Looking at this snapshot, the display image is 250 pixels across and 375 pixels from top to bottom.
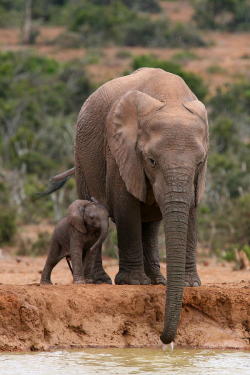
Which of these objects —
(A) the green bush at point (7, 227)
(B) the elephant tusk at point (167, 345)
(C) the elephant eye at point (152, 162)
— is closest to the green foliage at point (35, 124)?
(A) the green bush at point (7, 227)

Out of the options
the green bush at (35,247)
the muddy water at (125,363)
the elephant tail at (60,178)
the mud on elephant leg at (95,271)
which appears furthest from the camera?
the green bush at (35,247)

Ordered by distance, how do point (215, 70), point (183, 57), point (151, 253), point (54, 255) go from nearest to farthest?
point (54, 255) → point (151, 253) → point (215, 70) → point (183, 57)

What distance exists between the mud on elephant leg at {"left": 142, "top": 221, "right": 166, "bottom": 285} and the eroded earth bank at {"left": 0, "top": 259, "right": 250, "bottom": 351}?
762mm

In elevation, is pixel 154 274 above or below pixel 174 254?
below

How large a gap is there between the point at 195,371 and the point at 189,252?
66.0 inches

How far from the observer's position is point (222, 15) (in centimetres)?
5184

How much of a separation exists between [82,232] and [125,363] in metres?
1.70

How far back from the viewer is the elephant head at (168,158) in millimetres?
7637

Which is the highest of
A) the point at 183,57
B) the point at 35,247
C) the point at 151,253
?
the point at 183,57

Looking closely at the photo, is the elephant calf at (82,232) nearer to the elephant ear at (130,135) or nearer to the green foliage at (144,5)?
the elephant ear at (130,135)

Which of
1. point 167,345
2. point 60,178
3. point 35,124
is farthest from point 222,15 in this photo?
point 167,345

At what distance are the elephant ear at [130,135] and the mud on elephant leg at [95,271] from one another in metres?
0.92

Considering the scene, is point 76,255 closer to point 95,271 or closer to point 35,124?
point 95,271

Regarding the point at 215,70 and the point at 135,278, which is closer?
the point at 135,278
